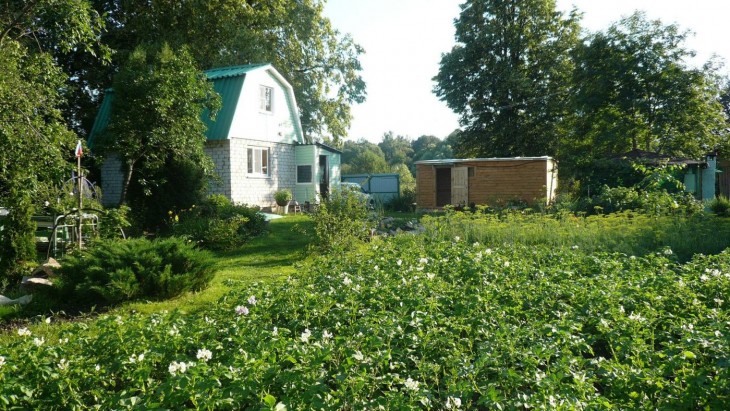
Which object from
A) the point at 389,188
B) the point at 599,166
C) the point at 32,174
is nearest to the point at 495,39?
the point at 389,188

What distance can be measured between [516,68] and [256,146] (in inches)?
626

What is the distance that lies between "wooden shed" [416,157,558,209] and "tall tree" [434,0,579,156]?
7.29 metres

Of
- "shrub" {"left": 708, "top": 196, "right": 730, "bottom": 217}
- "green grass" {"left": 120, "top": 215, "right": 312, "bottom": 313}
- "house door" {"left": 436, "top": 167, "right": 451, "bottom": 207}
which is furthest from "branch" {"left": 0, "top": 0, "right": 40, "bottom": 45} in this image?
"house door" {"left": 436, "top": 167, "right": 451, "bottom": 207}

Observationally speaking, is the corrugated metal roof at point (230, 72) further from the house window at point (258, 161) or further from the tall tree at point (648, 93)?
the tall tree at point (648, 93)

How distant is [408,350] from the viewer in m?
3.18

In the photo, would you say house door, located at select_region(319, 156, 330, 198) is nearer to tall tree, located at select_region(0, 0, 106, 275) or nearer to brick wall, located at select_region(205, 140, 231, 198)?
brick wall, located at select_region(205, 140, 231, 198)

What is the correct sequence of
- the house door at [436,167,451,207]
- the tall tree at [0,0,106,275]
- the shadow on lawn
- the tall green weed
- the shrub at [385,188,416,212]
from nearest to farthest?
the tall tree at [0,0,106,275] → the tall green weed → the shadow on lawn → the shrub at [385,188,416,212] → the house door at [436,167,451,207]

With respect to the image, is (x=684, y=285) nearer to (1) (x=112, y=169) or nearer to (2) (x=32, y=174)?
(2) (x=32, y=174)

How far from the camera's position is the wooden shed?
63.2ft

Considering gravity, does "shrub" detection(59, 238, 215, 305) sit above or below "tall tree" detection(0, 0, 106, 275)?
below

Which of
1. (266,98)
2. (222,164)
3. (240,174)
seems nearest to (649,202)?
(240,174)

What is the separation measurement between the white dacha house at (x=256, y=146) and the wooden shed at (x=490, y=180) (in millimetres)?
3972

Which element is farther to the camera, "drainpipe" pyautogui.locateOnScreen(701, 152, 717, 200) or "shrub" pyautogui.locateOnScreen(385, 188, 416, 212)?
"shrub" pyautogui.locateOnScreen(385, 188, 416, 212)

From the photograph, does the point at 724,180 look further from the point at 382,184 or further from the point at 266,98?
the point at 266,98
